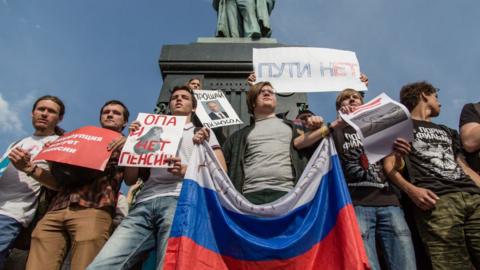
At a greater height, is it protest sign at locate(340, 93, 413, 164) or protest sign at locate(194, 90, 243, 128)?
protest sign at locate(194, 90, 243, 128)

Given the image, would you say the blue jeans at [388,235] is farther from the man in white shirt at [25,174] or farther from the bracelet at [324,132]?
the man in white shirt at [25,174]

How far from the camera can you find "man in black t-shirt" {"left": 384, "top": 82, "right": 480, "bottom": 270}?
10.3 feet

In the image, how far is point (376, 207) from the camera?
3.33 meters

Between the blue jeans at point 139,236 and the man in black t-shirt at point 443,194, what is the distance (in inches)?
70.1

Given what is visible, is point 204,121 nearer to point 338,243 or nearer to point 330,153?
point 330,153

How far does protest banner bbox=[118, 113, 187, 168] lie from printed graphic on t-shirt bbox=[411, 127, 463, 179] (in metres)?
1.96

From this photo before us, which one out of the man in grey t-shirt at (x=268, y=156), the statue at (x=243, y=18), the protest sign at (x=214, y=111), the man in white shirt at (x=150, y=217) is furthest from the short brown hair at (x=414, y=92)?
the statue at (x=243, y=18)

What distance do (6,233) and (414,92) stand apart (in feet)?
12.0

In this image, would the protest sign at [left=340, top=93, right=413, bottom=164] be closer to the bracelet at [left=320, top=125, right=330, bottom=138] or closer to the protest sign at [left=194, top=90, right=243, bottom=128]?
the bracelet at [left=320, top=125, right=330, bottom=138]

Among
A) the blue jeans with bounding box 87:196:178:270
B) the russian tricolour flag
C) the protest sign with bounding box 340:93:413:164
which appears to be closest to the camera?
the russian tricolour flag

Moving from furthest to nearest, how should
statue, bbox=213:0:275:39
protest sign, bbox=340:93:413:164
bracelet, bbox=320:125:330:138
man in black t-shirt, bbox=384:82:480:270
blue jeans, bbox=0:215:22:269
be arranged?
statue, bbox=213:0:275:39, blue jeans, bbox=0:215:22:269, bracelet, bbox=320:125:330:138, protest sign, bbox=340:93:413:164, man in black t-shirt, bbox=384:82:480:270

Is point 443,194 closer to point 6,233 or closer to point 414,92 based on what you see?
point 414,92

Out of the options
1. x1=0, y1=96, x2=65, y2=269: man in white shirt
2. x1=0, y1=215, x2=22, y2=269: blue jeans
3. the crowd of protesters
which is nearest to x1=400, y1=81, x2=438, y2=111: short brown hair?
the crowd of protesters

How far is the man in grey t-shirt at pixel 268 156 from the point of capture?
3264 mm
